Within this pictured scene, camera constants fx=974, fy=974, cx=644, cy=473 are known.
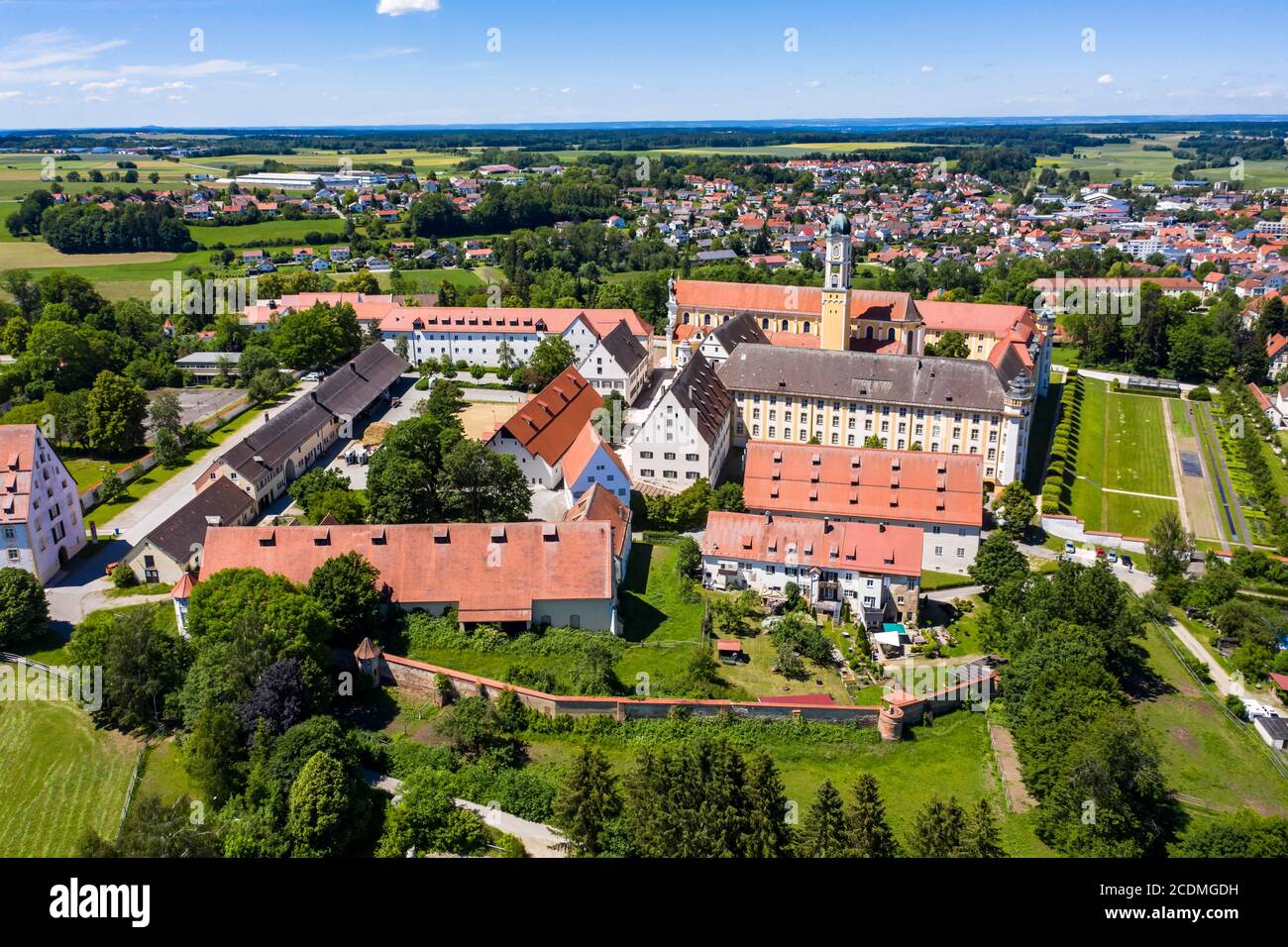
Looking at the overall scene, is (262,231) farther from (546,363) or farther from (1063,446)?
(1063,446)

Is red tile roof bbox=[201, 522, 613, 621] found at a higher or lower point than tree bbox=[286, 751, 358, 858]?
higher

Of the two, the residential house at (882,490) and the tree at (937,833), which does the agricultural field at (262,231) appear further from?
the tree at (937,833)

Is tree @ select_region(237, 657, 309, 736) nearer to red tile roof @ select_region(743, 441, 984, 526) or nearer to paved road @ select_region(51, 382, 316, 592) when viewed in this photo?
paved road @ select_region(51, 382, 316, 592)

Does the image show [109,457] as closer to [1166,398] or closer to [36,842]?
[36,842]

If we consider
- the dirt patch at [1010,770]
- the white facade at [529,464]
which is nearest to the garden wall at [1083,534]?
the dirt patch at [1010,770]

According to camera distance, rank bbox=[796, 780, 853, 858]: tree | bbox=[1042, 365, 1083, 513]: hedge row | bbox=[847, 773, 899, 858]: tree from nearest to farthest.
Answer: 1. bbox=[796, 780, 853, 858]: tree
2. bbox=[847, 773, 899, 858]: tree
3. bbox=[1042, 365, 1083, 513]: hedge row

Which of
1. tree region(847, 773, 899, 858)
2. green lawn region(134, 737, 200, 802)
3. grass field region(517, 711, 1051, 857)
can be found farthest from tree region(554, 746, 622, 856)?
green lawn region(134, 737, 200, 802)

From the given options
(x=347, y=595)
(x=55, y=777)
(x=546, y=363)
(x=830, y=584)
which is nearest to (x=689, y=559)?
(x=830, y=584)

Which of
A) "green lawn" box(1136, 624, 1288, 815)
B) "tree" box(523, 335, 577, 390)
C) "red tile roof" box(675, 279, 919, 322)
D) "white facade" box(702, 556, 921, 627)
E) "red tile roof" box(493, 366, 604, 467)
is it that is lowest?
"green lawn" box(1136, 624, 1288, 815)
